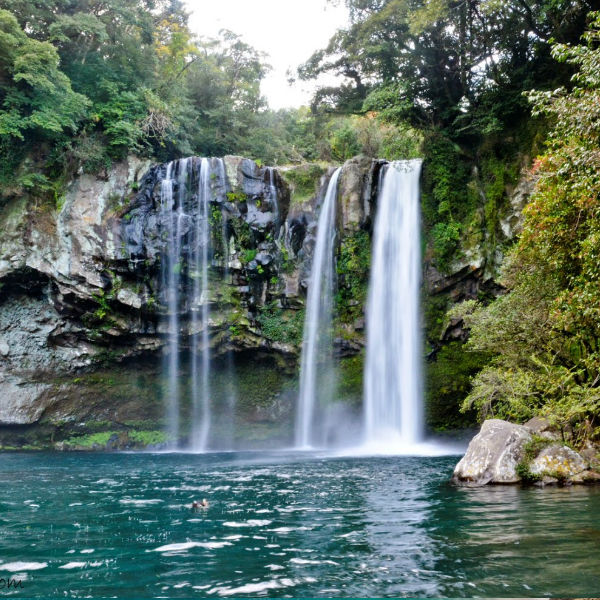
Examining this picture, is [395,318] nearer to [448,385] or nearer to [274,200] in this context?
[448,385]

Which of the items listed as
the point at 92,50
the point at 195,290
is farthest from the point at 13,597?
the point at 92,50

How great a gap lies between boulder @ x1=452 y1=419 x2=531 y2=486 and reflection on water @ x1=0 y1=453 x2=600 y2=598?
469 mm

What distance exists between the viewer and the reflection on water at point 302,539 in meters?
4.20

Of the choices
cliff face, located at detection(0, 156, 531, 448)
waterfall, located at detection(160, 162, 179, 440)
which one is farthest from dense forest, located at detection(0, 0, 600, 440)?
waterfall, located at detection(160, 162, 179, 440)

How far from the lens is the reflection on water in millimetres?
4195

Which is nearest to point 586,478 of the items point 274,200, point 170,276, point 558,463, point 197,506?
point 558,463

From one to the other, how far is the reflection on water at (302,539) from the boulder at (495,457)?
0.47 meters

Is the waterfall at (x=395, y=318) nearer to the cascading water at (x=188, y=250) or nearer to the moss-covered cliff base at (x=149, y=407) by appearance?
the moss-covered cliff base at (x=149, y=407)

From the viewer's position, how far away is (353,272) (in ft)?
65.7

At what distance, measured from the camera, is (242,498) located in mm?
8406

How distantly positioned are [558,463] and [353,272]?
12.0 metres

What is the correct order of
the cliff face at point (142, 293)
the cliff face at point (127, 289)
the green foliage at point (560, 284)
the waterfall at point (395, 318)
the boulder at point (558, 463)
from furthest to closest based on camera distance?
the cliff face at point (127, 289) < the cliff face at point (142, 293) < the waterfall at point (395, 318) < the boulder at point (558, 463) < the green foliage at point (560, 284)

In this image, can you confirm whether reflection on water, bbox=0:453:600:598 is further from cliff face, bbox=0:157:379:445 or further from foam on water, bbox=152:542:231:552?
cliff face, bbox=0:157:379:445

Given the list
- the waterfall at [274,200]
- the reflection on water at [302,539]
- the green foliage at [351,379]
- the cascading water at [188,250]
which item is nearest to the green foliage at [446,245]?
the green foliage at [351,379]
